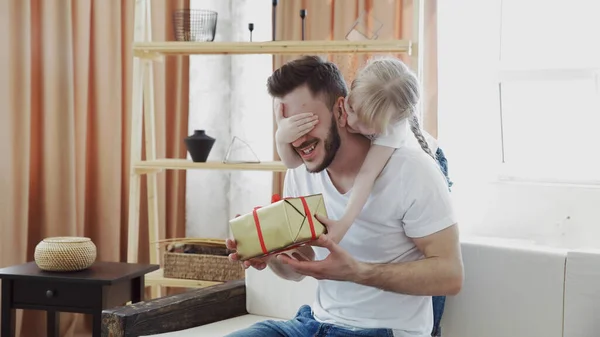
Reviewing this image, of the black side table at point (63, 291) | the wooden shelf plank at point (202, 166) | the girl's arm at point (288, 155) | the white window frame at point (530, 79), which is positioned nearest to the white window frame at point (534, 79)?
the white window frame at point (530, 79)

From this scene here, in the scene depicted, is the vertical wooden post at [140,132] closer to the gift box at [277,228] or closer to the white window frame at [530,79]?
the white window frame at [530,79]

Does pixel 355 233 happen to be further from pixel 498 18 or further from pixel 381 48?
pixel 498 18

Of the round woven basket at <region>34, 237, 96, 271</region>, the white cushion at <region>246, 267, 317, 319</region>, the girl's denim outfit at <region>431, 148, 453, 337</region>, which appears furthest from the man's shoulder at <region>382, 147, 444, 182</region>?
the round woven basket at <region>34, 237, 96, 271</region>

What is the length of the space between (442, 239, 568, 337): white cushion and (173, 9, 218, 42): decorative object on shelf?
165 cm

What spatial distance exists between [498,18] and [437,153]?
5.25ft

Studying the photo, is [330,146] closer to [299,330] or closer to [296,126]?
[296,126]

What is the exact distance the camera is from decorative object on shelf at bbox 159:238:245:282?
10.1 feet

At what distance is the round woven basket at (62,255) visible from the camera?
2.63m

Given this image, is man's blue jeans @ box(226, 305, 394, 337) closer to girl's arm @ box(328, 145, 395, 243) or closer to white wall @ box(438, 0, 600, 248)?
girl's arm @ box(328, 145, 395, 243)

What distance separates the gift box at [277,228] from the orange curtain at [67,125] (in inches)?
70.3

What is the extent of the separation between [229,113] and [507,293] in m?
2.26

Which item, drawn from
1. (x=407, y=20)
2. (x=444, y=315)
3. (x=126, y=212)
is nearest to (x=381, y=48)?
(x=407, y=20)

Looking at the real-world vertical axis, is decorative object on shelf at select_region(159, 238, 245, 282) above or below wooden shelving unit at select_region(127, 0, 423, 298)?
below

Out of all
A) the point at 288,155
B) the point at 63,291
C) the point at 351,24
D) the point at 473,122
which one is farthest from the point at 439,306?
the point at 351,24
